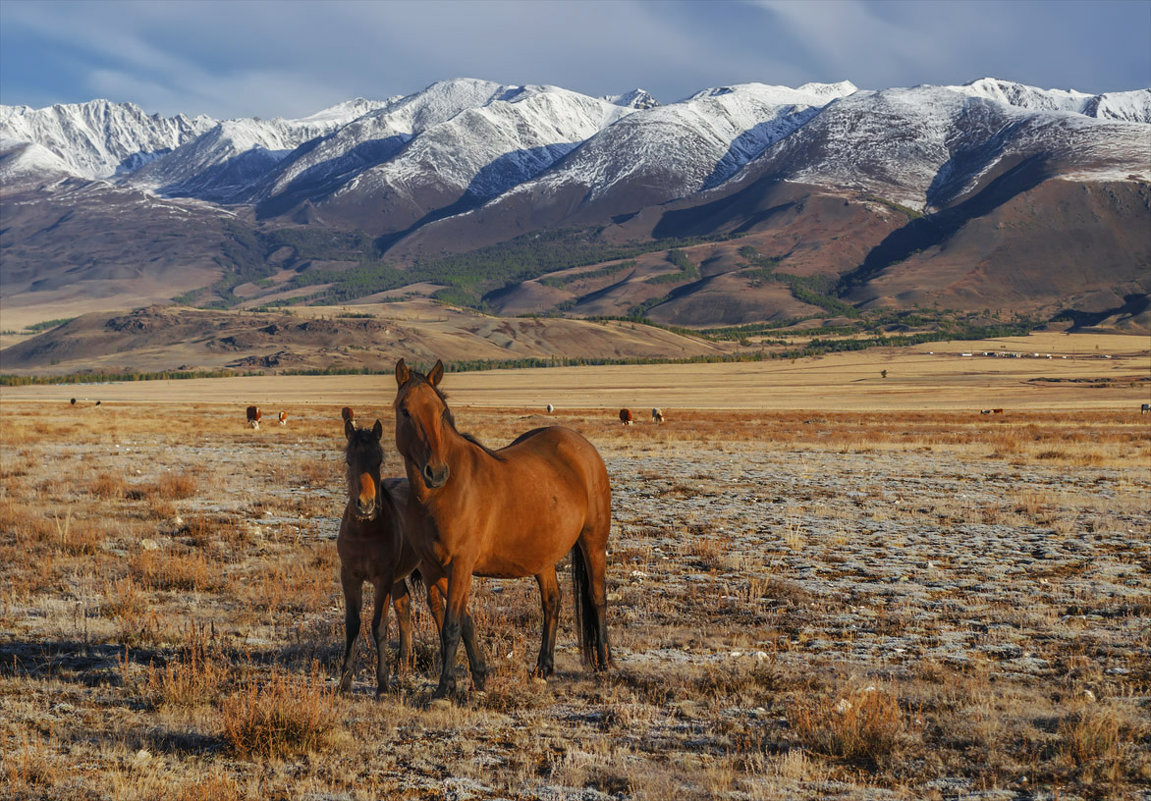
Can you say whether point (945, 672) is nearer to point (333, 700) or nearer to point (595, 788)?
point (595, 788)

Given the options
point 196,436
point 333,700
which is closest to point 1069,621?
point 333,700

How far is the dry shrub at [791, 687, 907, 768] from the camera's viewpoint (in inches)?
286

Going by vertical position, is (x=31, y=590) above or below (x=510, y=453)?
below

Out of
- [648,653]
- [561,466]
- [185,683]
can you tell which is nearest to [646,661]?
[648,653]

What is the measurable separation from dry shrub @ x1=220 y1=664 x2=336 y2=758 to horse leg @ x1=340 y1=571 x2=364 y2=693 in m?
1.13

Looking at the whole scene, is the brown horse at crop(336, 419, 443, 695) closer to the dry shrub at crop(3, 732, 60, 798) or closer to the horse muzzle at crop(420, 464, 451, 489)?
the horse muzzle at crop(420, 464, 451, 489)

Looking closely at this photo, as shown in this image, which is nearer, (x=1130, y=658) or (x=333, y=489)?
(x=1130, y=658)

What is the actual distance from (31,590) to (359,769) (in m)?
8.44

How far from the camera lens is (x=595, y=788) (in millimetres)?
6738

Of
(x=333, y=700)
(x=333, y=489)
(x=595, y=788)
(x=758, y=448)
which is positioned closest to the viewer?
(x=595, y=788)

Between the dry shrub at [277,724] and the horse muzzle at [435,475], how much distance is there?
2061mm

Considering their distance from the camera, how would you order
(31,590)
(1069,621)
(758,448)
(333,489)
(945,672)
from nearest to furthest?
(945,672) → (1069,621) → (31,590) → (333,489) → (758,448)

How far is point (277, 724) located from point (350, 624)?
5.41ft

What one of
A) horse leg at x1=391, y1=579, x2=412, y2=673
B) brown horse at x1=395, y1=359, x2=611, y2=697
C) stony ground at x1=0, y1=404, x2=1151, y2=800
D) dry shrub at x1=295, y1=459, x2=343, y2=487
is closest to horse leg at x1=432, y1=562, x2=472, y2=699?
brown horse at x1=395, y1=359, x2=611, y2=697
